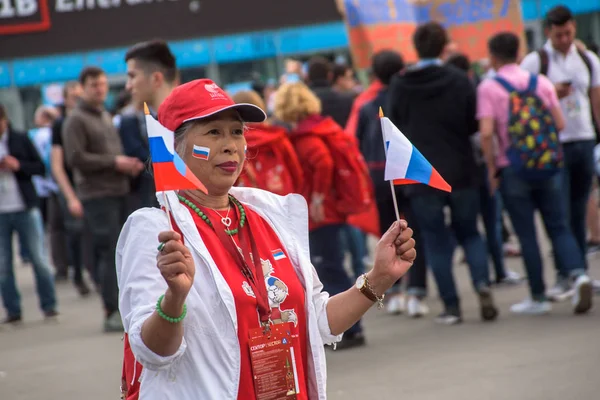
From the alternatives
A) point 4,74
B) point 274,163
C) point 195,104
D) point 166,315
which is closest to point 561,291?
point 274,163

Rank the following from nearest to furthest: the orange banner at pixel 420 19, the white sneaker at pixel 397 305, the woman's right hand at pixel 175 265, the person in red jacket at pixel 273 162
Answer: the woman's right hand at pixel 175 265 < the person in red jacket at pixel 273 162 < the white sneaker at pixel 397 305 < the orange banner at pixel 420 19

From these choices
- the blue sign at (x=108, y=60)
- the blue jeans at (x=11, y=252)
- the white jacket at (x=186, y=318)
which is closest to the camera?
the white jacket at (x=186, y=318)

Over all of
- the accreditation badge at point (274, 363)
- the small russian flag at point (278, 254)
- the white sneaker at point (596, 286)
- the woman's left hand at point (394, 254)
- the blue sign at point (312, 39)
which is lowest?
the white sneaker at point (596, 286)

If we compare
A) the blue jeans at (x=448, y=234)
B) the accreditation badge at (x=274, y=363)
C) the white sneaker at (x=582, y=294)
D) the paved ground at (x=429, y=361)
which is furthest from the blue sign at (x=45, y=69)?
the accreditation badge at (x=274, y=363)

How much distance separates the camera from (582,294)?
792 centimetres

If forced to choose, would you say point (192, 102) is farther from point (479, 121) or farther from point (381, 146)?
point (381, 146)

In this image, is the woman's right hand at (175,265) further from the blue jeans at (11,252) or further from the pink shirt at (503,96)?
the blue jeans at (11,252)

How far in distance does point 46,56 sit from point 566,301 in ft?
44.4

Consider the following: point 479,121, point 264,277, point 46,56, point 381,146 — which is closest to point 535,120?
point 479,121

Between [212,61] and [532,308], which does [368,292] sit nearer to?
[532,308]

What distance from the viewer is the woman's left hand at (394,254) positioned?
10.9 feet

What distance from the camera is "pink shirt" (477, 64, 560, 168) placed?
318 inches

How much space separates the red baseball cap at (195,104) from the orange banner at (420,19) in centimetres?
909

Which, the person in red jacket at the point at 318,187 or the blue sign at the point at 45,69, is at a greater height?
the blue sign at the point at 45,69
